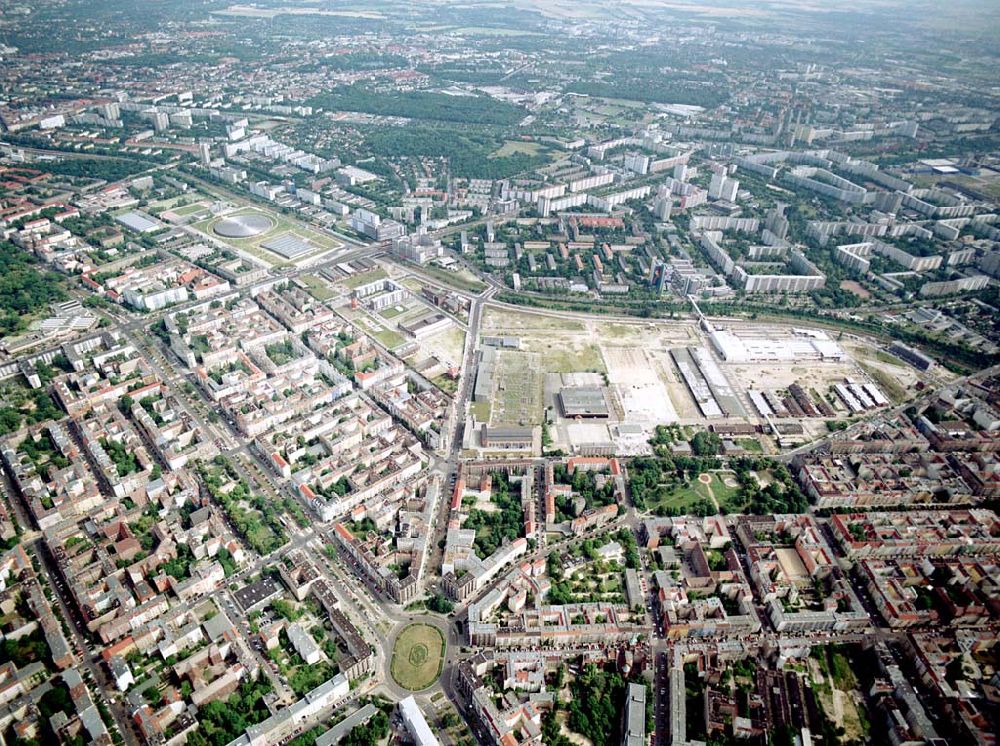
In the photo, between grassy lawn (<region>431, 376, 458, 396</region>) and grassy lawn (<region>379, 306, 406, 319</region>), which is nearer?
grassy lawn (<region>431, 376, 458, 396</region>)

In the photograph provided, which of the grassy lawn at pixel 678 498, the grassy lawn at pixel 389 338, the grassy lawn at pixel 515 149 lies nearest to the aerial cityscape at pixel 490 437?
the grassy lawn at pixel 678 498

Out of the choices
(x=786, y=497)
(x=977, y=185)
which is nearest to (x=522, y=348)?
(x=786, y=497)

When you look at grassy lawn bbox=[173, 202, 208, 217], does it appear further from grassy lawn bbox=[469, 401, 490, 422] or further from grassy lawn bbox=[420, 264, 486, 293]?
grassy lawn bbox=[469, 401, 490, 422]

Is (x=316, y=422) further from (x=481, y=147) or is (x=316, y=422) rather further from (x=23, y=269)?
(x=481, y=147)

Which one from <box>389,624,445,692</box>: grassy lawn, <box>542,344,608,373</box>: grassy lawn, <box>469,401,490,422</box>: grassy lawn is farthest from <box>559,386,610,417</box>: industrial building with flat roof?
<box>389,624,445,692</box>: grassy lawn

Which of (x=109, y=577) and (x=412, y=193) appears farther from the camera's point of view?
(x=412, y=193)

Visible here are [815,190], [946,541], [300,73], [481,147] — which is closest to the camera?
[946,541]
